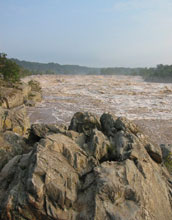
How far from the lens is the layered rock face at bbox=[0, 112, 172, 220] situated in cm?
637

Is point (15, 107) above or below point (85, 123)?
below

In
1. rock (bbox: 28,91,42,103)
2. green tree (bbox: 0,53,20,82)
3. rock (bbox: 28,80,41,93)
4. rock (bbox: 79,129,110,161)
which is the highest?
green tree (bbox: 0,53,20,82)

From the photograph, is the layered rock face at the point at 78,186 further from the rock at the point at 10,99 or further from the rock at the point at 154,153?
the rock at the point at 10,99

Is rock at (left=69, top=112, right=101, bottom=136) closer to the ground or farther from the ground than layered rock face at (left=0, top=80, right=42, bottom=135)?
farther from the ground

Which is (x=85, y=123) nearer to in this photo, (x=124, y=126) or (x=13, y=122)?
(x=124, y=126)

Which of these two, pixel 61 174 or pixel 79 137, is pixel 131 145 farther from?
→ pixel 61 174

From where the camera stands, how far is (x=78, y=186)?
24.4ft

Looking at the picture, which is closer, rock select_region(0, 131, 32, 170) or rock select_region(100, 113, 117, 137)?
rock select_region(0, 131, 32, 170)

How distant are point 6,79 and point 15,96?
9568 mm

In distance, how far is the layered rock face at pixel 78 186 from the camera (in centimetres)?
637

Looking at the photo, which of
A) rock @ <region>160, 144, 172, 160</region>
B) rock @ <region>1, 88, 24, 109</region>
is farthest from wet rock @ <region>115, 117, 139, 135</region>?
rock @ <region>1, 88, 24, 109</region>

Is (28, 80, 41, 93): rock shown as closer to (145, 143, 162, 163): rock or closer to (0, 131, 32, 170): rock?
(0, 131, 32, 170): rock

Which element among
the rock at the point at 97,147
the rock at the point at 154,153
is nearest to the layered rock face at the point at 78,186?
the rock at the point at 97,147

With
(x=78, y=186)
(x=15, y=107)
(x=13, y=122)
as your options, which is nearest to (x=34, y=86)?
(x=15, y=107)
